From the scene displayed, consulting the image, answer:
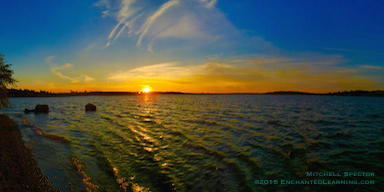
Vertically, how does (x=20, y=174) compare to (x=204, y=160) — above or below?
above

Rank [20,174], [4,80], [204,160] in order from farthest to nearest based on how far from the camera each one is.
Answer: [4,80]
[204,160]
[20,174]

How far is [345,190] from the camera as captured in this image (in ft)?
27.2

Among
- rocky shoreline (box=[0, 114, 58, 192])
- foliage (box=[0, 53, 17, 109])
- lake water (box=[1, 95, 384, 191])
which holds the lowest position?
lake water (box=[1, 95, 384, 191])

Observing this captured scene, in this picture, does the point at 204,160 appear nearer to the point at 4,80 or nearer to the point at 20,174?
the point at 20,174

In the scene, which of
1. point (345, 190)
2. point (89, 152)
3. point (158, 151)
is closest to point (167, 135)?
point (158, 151)

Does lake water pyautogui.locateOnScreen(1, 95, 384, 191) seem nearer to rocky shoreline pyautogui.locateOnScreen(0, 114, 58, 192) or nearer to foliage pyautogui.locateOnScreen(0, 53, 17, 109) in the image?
rocky shoreline pyautogui.locateOnScreen(0, 114, 58, 192)

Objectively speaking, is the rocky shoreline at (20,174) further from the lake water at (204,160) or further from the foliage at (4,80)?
the foliage at (4,80)

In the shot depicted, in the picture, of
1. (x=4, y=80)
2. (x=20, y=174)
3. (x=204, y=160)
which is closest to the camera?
(x=20, y=174)

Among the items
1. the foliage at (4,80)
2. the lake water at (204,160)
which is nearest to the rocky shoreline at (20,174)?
the lake water at (204,160)

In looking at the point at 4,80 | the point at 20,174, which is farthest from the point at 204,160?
the point at 4,80

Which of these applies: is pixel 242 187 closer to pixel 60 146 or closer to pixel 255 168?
pixel 255 168

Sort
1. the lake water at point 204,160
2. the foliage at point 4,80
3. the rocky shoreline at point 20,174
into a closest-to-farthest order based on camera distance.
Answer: the rocky shoreline at point 20,174, the lake water at point 204,160, the foliage at point 4,80

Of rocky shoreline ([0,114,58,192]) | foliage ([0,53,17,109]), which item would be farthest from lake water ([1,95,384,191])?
foliage ([0,53,17,109])

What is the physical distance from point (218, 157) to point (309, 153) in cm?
714
